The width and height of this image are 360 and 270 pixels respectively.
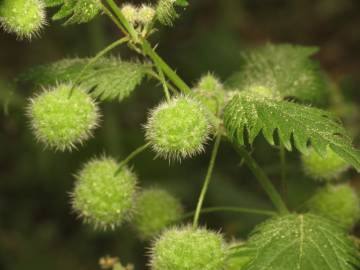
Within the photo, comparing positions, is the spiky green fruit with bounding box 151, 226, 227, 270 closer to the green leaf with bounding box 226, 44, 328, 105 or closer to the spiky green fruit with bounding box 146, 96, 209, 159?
the spiky green fruit with bounding box 146, 96, 209, 159

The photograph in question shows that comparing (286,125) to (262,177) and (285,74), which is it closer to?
(262,177)

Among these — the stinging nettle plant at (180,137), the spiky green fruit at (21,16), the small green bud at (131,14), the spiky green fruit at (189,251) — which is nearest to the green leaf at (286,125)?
the stinging nettle plant at (180,137)

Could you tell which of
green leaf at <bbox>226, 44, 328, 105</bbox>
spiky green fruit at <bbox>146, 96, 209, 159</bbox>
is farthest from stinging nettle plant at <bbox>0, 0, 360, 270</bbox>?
green leaf at <bbox>226, 44, 328, 105</bbox>

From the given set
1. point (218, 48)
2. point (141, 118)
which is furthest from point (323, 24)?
point (141, 118)

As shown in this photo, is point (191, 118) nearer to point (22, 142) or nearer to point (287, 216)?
point (287, 216)

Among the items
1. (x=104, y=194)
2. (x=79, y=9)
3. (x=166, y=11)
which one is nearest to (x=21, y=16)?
(x=79, y=9)

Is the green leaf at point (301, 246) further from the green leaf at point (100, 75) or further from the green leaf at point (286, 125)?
the green leaf at point (100, 75)
